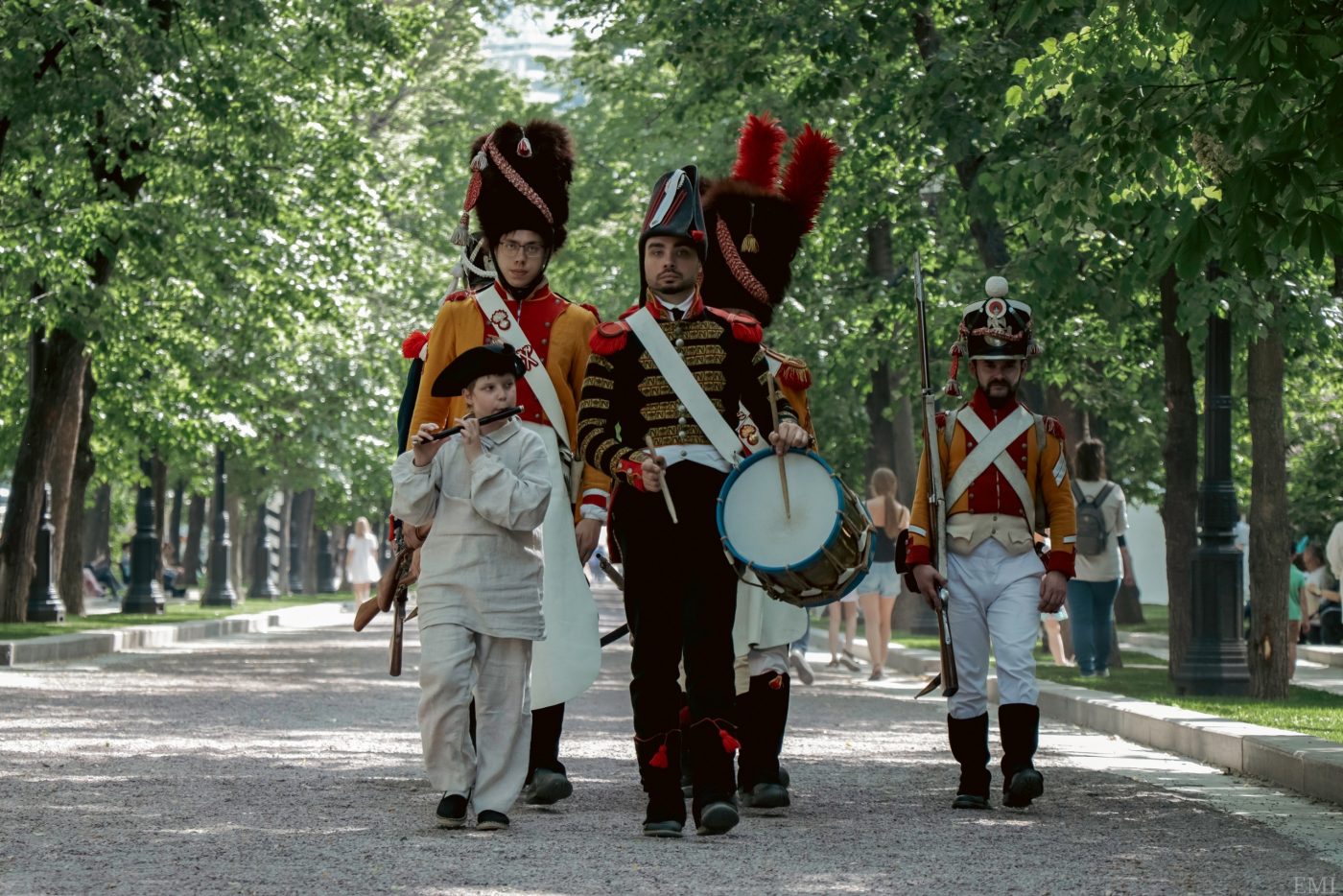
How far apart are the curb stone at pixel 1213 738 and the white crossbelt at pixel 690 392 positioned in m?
3.60

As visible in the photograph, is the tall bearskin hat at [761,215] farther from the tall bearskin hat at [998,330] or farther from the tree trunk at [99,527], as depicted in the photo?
the tree trunk at [99,527]

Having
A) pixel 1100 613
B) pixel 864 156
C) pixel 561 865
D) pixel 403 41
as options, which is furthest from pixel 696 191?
pixel 403 41

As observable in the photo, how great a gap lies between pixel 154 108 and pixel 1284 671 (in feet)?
41.7

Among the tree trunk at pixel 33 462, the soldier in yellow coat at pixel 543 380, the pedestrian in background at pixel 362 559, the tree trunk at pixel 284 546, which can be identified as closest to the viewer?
the soldier in yellow coat at pixel 543 380

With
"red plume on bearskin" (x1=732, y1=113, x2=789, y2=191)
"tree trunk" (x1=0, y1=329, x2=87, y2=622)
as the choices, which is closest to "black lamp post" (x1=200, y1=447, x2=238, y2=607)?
"tree trunk" (x1=0, y1=329, x2=87, y2=622)

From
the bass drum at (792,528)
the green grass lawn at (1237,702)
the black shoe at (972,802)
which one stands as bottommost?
the black shoe at (972,802)

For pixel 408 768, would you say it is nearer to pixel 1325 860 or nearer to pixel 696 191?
pixel 696 191

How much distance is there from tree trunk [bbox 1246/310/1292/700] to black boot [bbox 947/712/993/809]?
798 centimetres

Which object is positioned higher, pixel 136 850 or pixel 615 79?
pixel 615 79

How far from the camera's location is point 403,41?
30719mm

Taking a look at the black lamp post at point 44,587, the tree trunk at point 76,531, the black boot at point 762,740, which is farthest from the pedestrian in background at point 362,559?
the black boot at point 762,740

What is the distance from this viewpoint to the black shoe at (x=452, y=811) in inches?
336

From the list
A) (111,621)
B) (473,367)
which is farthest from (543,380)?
(111,621)

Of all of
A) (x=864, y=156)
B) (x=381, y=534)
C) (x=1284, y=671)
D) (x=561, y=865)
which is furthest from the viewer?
(x=381, y=534)
